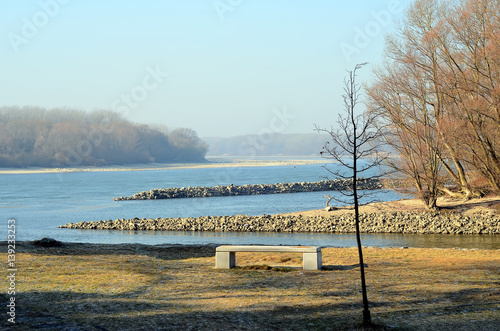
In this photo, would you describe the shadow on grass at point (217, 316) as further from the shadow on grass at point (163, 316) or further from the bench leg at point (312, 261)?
the bench leg at point (312, 261)

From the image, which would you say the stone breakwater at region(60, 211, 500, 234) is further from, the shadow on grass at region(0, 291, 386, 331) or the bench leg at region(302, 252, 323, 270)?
the shadow on grass at region(0, 291, 386, 331)

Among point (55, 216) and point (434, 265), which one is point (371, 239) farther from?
point (55, 216)

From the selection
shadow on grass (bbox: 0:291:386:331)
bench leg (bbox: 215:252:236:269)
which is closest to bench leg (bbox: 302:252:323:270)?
bench leg (bbox: 215:252:236:269)

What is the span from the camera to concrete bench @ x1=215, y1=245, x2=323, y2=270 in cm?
1395

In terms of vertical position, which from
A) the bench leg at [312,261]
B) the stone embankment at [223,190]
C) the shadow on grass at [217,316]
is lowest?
the shadow on grass at [217,316]

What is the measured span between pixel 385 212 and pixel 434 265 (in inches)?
914

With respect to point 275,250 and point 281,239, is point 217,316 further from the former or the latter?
point 281,239

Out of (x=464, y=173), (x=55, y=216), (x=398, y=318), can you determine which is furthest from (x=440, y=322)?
(x=55, y=216)

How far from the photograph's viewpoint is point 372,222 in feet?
115

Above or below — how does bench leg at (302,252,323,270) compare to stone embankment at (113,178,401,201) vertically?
below

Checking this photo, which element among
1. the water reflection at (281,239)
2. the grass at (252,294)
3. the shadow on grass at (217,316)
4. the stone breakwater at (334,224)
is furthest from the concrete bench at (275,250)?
the stone breakwater at (334,224)

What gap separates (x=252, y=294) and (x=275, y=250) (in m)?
3.59

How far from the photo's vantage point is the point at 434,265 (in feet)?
48.1

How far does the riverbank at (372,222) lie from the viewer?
33000 millimetres
